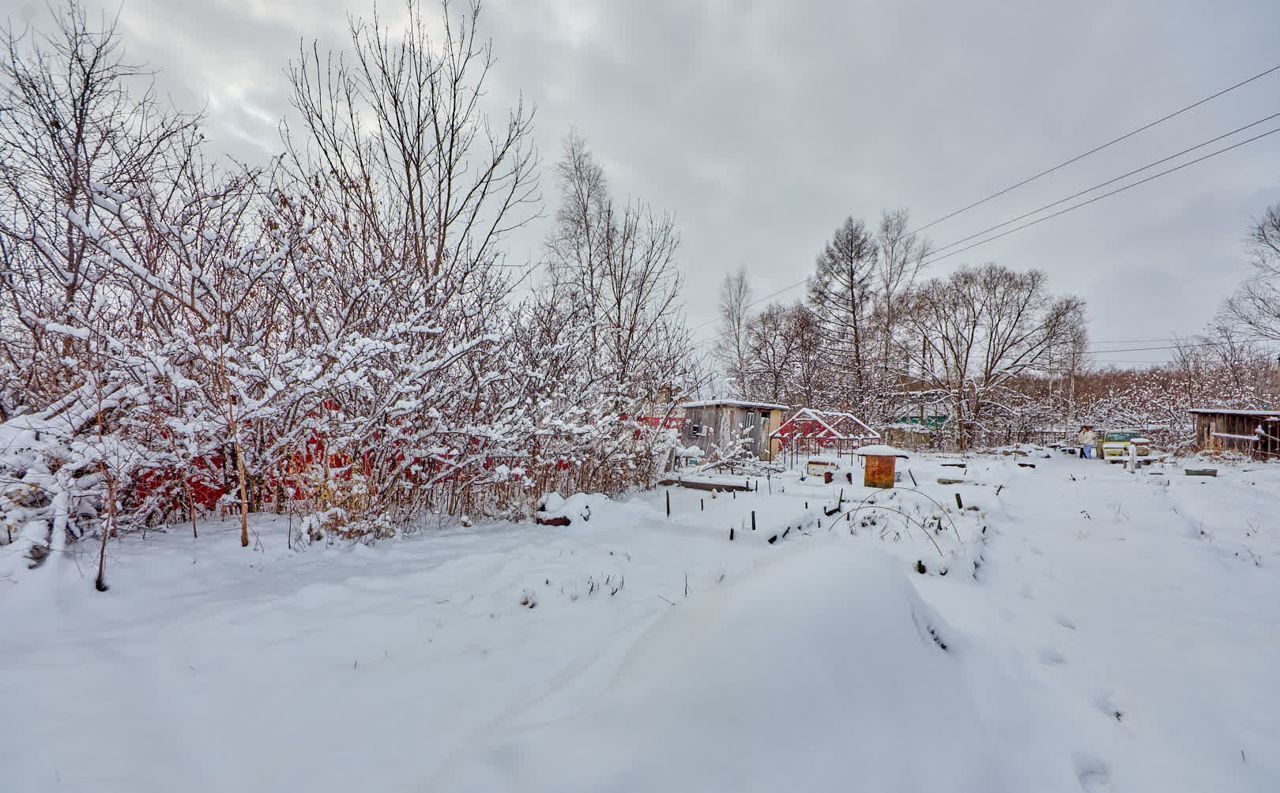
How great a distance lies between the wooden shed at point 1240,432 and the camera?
1444cm

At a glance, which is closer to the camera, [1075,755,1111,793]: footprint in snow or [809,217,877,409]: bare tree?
[1075,755,1111,793]: footprint in snow

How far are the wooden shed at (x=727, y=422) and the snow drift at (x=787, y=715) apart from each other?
9428 millimetres

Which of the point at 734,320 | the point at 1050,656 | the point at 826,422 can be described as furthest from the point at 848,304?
the point at 1050,656

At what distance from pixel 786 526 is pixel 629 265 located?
5650 millimetres

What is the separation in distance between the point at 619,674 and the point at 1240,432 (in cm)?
2457

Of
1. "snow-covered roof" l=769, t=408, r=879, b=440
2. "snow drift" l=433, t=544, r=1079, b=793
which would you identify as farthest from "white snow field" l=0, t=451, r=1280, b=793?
"snow-covered roof" l=769, t=408, r=879, b=440

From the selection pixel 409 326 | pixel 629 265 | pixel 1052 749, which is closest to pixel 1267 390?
pixel 629 265

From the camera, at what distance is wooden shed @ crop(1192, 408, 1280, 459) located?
14436 millimetres

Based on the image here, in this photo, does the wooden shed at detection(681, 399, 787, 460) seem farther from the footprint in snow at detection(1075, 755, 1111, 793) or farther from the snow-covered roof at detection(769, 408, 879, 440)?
the footprint in snow at detection(1075, 755, 1111, 793)

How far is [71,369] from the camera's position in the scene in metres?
3.12

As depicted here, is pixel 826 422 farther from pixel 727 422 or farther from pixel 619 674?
pixel 619 674

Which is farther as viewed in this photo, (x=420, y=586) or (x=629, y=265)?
(x=629, y=265)

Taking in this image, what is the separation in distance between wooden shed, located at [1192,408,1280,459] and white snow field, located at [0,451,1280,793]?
1837 centimetres

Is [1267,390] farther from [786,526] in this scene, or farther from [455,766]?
[455,766]
